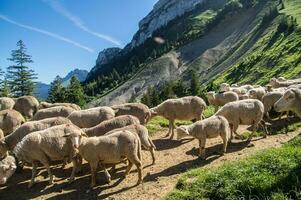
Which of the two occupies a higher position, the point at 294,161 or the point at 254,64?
the point at 254,64

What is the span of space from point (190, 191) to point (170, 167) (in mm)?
4124

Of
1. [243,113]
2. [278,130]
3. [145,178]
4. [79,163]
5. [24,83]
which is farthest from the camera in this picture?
[24,83]

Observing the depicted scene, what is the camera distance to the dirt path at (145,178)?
15.8 m

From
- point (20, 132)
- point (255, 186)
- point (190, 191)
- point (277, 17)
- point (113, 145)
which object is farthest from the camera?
point (277, 17)

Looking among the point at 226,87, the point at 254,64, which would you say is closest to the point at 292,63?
the point at 254,64

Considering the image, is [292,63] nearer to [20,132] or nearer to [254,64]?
[254,64]

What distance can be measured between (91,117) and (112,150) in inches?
290

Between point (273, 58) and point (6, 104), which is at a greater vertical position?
point (273, 58)

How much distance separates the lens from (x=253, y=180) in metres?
13.3

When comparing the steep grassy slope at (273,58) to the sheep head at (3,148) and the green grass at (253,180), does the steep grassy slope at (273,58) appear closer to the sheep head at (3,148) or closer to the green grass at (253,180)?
the sheep head at (3,148)

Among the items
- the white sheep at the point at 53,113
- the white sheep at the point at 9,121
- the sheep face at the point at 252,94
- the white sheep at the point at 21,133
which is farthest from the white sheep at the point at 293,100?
the white sheep at the point at 9,121

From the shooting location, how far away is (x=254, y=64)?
144m

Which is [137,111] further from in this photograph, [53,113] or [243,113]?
[243,113]

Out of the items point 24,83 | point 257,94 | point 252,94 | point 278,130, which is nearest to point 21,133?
point 278,130
